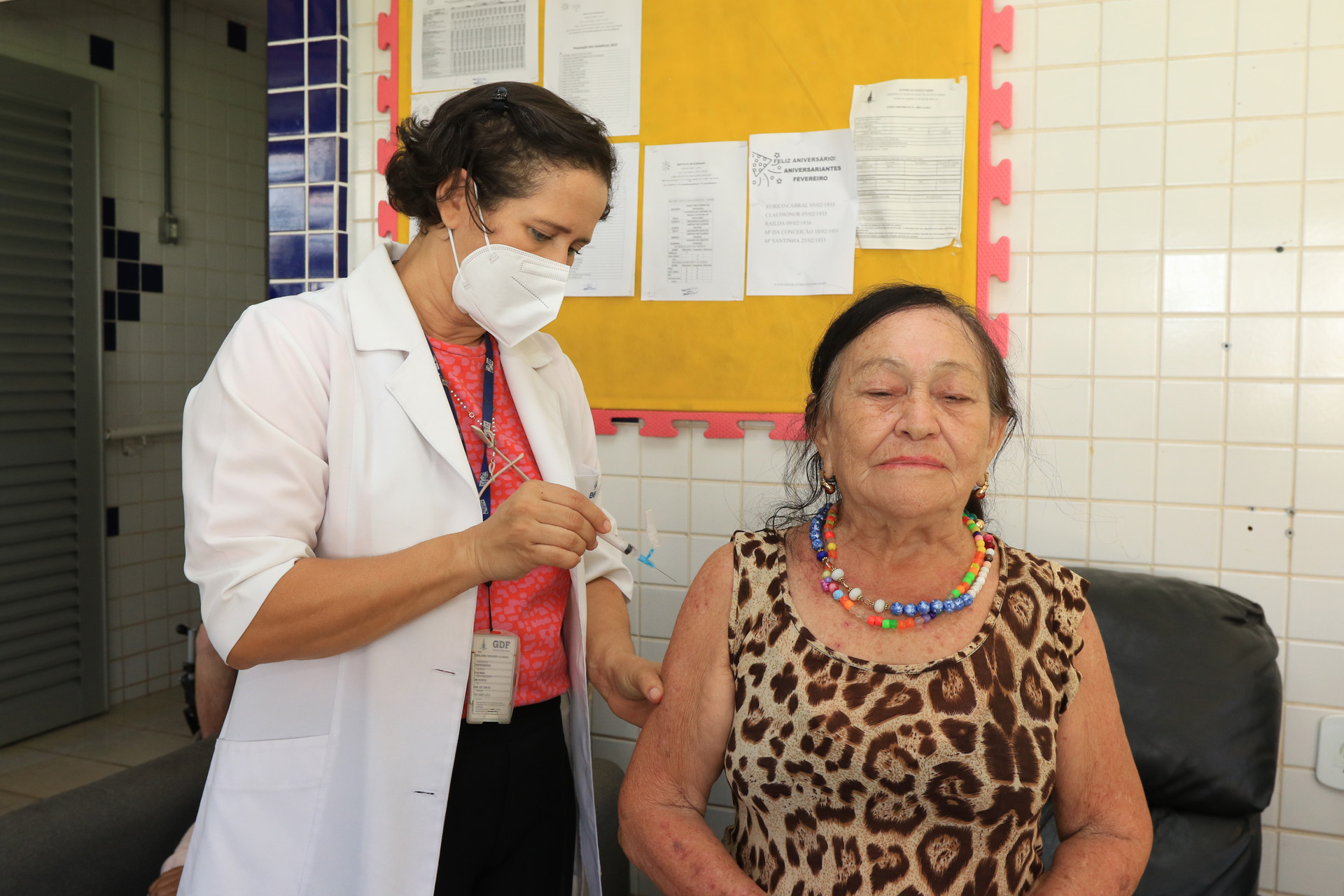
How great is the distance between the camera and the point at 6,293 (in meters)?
3.58

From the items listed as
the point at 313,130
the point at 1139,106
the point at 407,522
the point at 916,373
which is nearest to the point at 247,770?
the point at 407,522

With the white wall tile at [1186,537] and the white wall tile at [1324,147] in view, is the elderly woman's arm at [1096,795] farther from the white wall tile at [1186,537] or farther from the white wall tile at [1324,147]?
the white wall tile at [1324,147]

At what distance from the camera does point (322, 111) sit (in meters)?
2.65

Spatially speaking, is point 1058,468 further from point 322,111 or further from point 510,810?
point 322,111

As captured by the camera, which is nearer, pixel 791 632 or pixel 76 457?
pixel 791 632

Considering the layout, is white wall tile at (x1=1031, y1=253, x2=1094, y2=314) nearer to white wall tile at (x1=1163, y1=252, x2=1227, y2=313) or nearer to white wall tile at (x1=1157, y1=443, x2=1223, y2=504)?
white wall tile at (x1=1163, y1=252, x2=1227, y2=313)

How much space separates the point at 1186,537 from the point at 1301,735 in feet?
1.60

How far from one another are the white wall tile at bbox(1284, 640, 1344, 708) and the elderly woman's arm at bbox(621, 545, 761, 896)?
1436 mm

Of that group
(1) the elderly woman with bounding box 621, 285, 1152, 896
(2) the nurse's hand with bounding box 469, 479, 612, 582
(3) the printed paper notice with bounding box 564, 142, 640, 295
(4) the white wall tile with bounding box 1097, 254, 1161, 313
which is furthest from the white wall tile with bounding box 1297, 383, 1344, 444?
(2) the nurse's hand with bounding box 469, 479, 612, 582

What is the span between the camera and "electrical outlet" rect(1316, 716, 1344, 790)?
1.99m

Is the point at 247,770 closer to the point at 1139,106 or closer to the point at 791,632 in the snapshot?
the point at 791,632

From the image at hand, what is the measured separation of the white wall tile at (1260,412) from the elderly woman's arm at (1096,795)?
0.99m

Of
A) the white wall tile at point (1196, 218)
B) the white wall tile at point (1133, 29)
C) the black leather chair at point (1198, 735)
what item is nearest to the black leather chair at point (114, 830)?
the black leather chair at point (1198, 735)

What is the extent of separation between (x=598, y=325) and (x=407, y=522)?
1.21m
